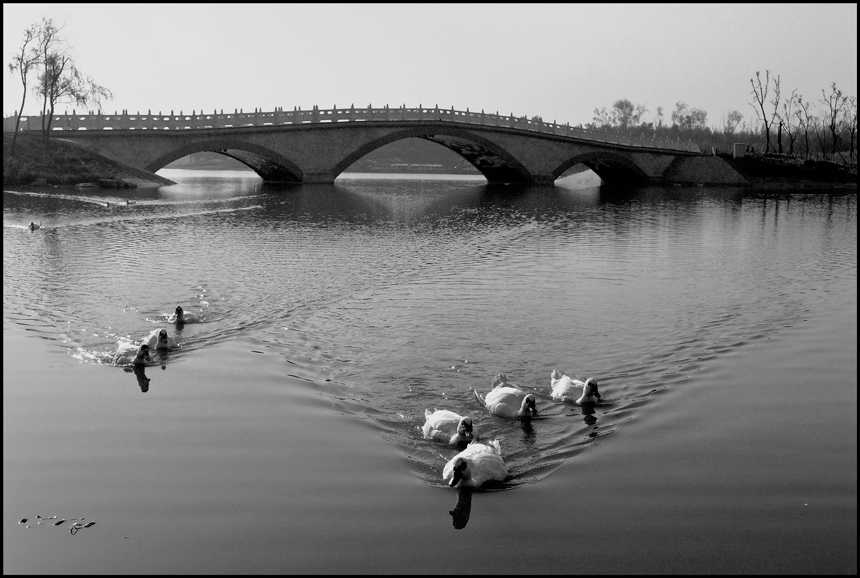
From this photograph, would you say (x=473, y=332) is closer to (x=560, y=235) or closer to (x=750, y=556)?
(x=750, y=556)

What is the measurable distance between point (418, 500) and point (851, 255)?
62.7ft

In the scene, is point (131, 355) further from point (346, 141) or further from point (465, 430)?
point (346, 141)

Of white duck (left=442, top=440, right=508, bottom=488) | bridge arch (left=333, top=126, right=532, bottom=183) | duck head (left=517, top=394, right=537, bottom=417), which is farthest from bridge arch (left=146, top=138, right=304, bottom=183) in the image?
white duck (left=442, top=440, right=508, bottom=488)

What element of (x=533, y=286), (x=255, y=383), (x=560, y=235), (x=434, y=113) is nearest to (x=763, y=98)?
(x=434, y=113)

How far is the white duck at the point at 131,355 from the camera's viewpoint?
38.3 ft

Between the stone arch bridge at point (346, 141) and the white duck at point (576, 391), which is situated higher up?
the stone arch bridge at point (346, 141)

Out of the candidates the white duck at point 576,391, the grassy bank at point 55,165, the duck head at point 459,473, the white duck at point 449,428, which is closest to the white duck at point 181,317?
the white duck at point 449,428

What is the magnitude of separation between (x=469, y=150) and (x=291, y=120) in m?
14.5

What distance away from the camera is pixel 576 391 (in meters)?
10.4

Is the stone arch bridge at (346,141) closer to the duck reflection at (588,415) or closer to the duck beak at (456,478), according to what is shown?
the duck reflection at (588,415)

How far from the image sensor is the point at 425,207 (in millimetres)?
40094

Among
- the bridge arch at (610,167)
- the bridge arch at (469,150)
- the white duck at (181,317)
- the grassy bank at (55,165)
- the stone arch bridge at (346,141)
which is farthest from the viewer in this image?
the bridge arch at (610,167)

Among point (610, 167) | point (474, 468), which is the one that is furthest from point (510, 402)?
point (610, 167)

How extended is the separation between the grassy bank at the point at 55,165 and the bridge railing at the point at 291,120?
2095 millimetres
